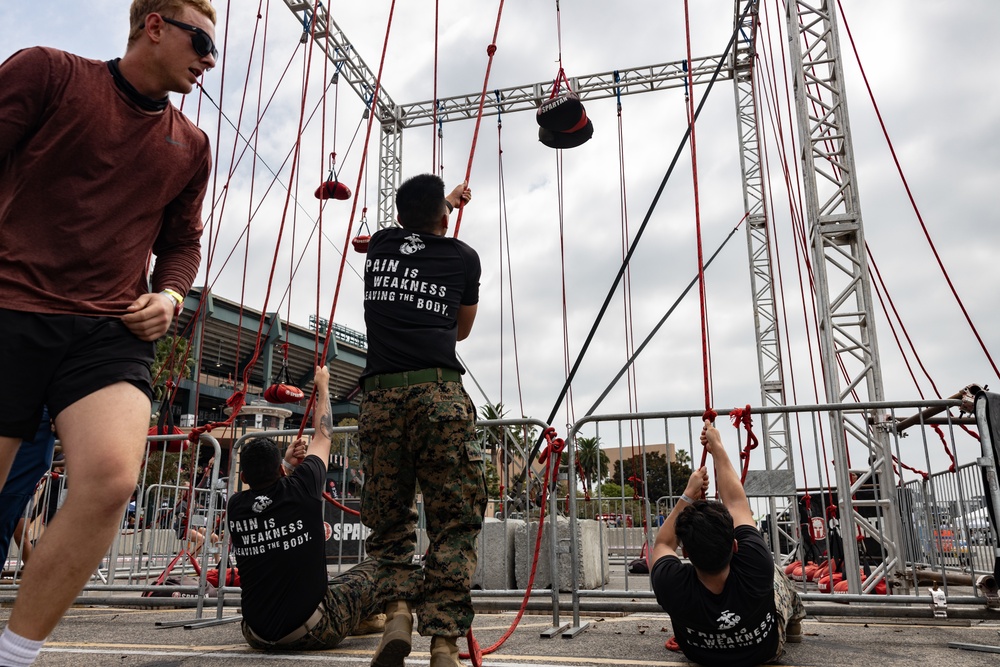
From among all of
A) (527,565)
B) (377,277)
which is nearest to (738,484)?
(377,277)

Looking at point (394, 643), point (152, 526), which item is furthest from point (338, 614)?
point (152, 526)

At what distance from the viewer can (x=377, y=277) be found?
2.47 m

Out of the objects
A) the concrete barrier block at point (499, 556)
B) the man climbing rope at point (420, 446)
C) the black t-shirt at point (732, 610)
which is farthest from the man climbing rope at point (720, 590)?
the concrete barrier block at point (499, 556)

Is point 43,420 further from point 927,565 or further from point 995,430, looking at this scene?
point 927,565

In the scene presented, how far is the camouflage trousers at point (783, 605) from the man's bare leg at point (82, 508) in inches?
91.7

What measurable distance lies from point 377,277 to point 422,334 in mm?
305

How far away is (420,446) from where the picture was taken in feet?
7.39

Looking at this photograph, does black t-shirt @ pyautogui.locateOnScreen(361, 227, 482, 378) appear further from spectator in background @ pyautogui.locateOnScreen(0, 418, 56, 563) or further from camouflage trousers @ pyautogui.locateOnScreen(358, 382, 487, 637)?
spectator in background @ pyautogui.locateOnScreen(0, 418, 56, 563)

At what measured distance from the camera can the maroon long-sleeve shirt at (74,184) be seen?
1.52 m

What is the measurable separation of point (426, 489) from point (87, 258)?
3.98 ft

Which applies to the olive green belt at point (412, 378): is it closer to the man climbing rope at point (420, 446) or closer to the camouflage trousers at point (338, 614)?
the man climbing rope at point (420, 446)

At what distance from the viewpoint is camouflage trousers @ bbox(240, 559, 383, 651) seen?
3.00 meters

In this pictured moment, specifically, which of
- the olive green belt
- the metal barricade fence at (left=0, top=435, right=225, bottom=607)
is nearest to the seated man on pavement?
the metal barricade fence at (left=0, top=435, right=225, bottom=607)

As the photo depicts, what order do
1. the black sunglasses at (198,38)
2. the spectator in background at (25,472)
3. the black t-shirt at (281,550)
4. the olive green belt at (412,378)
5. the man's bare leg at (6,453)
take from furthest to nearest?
the black t-shirt at (281,550) < the olive green belt at (412,378) < the black sunglasses at (198,38) < the spectator in background at (25,472) < the man's bare leg at (6,453)
